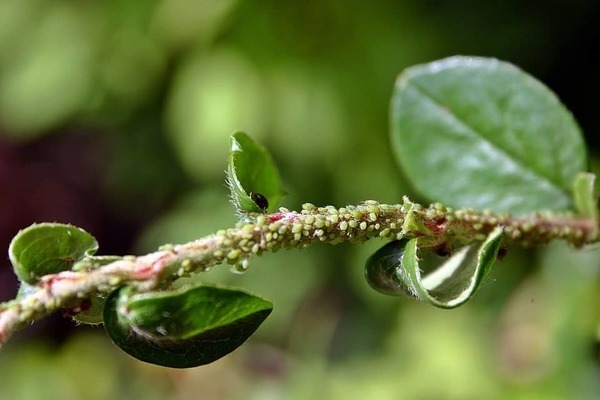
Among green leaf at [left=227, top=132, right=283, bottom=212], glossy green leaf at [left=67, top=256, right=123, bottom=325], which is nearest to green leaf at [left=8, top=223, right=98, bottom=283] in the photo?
glossy green leaf at [left=67, top=256, right=123, bottom=325]

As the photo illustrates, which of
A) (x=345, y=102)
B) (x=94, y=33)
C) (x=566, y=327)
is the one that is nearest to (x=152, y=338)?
(x=566, y=327)

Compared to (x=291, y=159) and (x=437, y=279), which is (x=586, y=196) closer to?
(x=437, y=279)

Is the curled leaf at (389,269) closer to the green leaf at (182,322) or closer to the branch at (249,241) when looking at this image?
the branch at (249,241)

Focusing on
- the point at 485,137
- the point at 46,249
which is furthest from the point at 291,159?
the point at 46,249

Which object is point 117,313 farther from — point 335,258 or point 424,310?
point 335,258

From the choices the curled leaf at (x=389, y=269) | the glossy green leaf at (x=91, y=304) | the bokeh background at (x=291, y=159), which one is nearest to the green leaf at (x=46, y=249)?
the glossy green leaf at (x=91, y=304)

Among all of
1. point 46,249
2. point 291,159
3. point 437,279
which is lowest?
point 291,159
